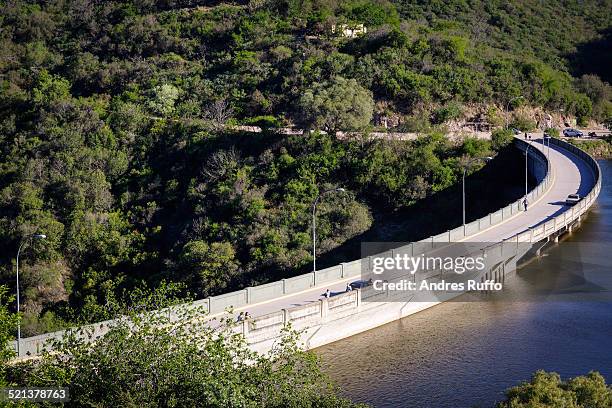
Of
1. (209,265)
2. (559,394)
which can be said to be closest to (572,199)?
(209,265)

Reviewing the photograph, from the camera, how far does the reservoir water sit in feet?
106

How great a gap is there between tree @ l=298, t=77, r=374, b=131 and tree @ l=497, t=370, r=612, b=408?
47.2 m

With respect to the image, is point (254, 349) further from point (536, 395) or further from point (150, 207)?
point (150, 207)

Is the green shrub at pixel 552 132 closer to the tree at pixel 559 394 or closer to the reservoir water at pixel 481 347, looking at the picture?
the reservoir water at pixel 481 347

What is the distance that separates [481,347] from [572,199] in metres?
24.8

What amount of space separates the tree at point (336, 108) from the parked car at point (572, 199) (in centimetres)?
2011

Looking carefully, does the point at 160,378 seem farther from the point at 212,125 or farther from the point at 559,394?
the point at 212,125

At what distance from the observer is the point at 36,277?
183 ft

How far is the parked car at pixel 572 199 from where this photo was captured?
56906mm

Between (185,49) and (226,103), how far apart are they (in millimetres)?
15412

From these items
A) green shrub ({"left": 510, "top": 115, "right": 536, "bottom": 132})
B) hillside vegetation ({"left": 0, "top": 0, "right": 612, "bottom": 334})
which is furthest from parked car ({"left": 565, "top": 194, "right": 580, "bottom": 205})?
green shrub ({"left": 510, "top": 115, "right": 536, "bottom": 132})

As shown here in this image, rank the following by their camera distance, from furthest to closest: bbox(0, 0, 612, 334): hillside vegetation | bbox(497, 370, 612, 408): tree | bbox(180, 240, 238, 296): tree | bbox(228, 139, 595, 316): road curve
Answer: bbox(0, 0, 612, 334): hillside vegetation
bbox(180, 240, 238, 296): tree
bbox(228, 139, 595, 316): road curve
bbox(497, 370, 612, 408): tree

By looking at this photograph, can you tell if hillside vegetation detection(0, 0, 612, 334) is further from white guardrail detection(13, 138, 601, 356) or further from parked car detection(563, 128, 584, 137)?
white guardrail detection(13, 138, 601, 356)

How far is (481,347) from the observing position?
3638cm
